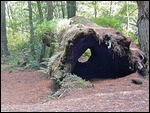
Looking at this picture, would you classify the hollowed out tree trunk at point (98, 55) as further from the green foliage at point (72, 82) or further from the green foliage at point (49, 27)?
the green foliage at point (49, 27)

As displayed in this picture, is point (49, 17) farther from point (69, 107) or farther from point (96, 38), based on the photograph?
point (69, 107)

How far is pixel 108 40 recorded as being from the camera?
8.09 metres

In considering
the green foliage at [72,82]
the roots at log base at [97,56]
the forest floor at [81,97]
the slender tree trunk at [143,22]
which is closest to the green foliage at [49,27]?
the forest floor at [81,97]

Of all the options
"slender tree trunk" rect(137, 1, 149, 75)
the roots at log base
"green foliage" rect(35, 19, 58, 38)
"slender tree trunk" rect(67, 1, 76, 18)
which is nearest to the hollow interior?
the roots at log base

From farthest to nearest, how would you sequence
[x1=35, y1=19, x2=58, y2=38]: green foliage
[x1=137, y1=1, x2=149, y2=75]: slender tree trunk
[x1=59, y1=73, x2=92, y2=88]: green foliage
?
[x1=35, y1=19, x2=58, y2=38]: green foliage < [x1=137, y1=1, x2=149, y2=75]: slender tree trunk < [x1=59, y1=73, x2=92, y2=88]: green foliage

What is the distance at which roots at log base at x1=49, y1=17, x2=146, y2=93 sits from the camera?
7.75 metres

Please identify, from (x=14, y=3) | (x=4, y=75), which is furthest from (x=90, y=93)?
(x=14, y=3)

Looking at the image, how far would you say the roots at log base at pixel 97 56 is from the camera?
25.4 feet

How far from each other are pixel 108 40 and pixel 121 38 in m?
0.38

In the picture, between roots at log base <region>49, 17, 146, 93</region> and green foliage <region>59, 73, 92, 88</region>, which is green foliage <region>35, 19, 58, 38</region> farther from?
green foliage <region>59, 73, 92, 88</region>

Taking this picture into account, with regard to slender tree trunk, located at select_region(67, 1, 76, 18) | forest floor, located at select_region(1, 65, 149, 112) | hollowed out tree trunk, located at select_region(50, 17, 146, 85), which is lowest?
forest floor, located at select_region(1, 65, 149, 112)

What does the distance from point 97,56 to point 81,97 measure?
3.11 m

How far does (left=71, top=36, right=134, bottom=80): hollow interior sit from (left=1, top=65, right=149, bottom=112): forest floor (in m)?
0.48

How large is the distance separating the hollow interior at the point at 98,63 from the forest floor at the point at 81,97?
1.58 feet
